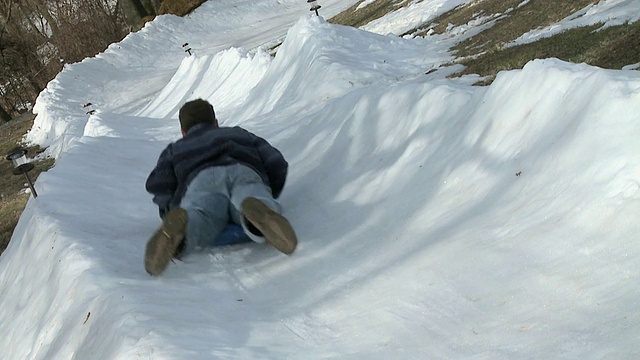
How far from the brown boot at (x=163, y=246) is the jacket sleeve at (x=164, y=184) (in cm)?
82

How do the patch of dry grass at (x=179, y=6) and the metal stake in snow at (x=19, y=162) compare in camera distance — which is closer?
the metal stake in snow at (x=19, y=162)

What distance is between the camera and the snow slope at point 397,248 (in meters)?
2.42

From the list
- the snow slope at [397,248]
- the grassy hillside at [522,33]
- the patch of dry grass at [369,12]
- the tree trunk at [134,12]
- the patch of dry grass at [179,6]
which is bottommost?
the patch of dry grass at [369,12]

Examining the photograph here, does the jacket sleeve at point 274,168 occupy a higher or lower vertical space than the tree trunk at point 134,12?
lower

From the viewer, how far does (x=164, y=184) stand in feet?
15.0

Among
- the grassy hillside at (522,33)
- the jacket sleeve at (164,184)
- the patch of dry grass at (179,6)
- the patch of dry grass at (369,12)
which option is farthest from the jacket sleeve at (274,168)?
the patch of dry grass at (179,6)

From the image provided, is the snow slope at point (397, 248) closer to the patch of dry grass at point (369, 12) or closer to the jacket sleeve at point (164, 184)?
the jacket sleeve at point (164, 184)

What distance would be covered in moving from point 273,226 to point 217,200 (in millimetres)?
642

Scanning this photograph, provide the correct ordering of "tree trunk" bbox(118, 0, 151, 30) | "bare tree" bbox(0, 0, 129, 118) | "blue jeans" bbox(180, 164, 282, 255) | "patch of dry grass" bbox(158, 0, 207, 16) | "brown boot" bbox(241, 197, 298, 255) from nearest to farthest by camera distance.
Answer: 1. "brown boot" bbox(241, 197, 298, 255)
2. "blue jeans" bbox(180, 164, 282, 255)
3. "patch of dry grass" bbox(158, 0, 207, 16)
4. "tree trunk" bbox(118, 0, 151, 30)
5. "bare tree" bbox(0, 0, 129, 118)

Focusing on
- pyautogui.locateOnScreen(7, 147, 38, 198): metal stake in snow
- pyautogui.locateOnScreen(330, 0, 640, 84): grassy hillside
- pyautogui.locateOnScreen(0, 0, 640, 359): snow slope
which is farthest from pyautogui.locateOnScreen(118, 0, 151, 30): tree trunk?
pyautogui.locateOnScreen(0, 0, 640, 359): snow slope

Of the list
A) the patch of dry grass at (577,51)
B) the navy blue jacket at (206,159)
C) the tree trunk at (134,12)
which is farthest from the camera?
the tree trunk at (134,12)

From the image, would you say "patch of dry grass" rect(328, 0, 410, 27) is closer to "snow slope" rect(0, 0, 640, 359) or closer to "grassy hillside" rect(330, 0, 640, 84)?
"grassy hillside" rect(330, 0, 640, 84)

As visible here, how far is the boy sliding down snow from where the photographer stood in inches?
146

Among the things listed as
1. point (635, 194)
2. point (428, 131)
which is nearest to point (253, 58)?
point (428, 131)
